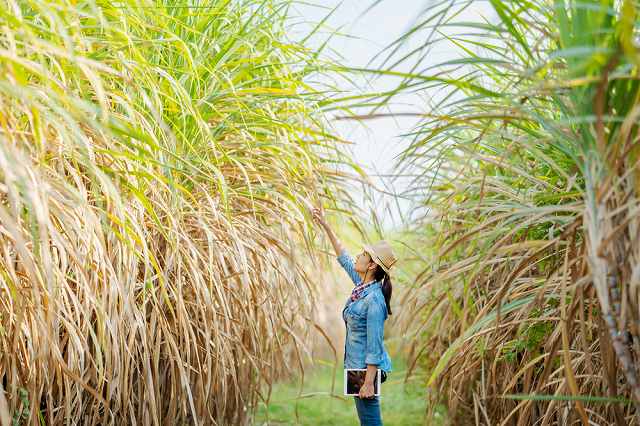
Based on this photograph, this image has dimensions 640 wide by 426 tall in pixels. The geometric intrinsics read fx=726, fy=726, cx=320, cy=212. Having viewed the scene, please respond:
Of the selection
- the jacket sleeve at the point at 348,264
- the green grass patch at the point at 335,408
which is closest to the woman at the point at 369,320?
the jacket sleeve at the point at 348,264

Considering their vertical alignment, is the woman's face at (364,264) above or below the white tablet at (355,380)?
above

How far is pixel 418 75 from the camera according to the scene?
1.62m

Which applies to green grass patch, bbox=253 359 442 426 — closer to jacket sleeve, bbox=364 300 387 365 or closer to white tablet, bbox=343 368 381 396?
white tablet, bbox=343 368 381 396

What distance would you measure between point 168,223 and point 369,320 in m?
0.99

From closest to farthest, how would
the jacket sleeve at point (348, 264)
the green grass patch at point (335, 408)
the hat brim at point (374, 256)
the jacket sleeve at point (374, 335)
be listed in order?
the jacket sleeve at point (374, 335) < the hat brim at point (374, 256) < the jacket sleeve at point (348, 264) < the green grass patch at point (335, 408)

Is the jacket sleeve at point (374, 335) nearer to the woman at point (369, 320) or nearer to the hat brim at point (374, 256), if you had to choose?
the woman at point (369, 320)

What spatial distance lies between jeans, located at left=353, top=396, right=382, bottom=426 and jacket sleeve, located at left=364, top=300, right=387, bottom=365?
0.70 feet

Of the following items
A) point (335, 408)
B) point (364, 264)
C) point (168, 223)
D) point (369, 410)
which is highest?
point (168, 223)

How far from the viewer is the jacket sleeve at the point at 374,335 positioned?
324 centimetres

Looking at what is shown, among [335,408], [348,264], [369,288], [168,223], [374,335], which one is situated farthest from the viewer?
[335,408]

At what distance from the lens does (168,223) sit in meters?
2.98

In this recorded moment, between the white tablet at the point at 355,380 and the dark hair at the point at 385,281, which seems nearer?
the white tablet at the point at 355,380

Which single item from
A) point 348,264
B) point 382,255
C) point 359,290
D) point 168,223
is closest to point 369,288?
point 359,290

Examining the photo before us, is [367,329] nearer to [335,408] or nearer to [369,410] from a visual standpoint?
[369,410]
